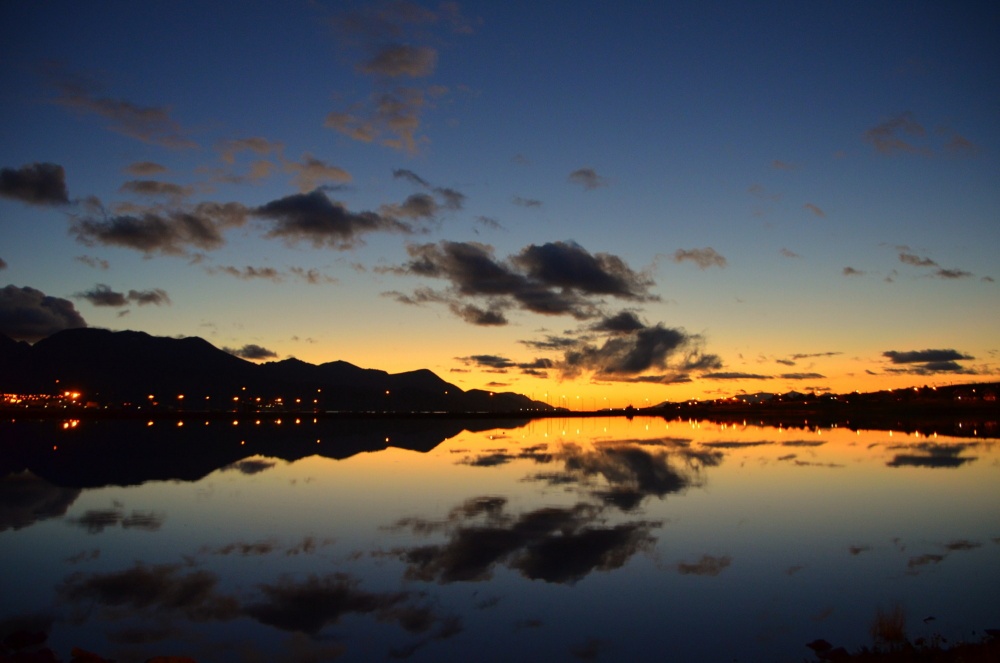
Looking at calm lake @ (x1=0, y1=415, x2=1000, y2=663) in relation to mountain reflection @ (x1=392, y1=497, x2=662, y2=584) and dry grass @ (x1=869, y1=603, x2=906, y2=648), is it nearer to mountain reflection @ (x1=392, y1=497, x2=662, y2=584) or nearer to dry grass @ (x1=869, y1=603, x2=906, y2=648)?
mountain reflection @ (x1=392, y1=497, x2=662, y2=584)

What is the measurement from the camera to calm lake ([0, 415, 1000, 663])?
14.0 metres

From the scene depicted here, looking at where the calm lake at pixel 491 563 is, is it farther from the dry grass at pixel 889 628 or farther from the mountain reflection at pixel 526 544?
the dry grass at pixel 889 628

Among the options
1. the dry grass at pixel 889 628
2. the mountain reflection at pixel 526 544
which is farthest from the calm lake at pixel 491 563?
the dry grass at pixel 889 628

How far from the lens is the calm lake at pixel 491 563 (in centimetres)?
1401

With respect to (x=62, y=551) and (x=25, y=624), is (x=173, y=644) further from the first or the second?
(x=62, y=551)

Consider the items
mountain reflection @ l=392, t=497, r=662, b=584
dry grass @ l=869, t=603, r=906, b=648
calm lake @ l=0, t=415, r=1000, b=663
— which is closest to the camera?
dry grass @ l=869, t=603, r=906, b=648

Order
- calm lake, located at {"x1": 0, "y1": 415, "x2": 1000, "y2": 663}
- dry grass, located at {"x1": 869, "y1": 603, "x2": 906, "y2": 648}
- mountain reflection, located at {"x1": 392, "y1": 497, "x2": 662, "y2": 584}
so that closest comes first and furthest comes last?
dry grass, located at {"x1": 869, "y1": 603, "x2": 906, "y2": 648} → calm lake, located at {"x1": 0, "y1": 415, "x2": 1000, "y2": 663} → mountain reflection, located at {"x1": 392, "y1": 497, "x2": 662, "y2": 584}

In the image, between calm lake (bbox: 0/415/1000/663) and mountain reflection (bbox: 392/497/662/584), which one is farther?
mountain reflection (bbox: 392/497/662/584)

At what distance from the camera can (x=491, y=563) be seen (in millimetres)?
19125

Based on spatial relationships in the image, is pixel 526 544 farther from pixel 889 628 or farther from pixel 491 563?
pixel 889 628

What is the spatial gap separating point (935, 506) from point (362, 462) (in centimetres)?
3457

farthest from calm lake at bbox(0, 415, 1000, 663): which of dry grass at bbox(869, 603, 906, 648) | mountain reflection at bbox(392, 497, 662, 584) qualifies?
dry grass at bbox(869, 603, 906, 648)

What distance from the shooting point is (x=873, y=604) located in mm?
15820

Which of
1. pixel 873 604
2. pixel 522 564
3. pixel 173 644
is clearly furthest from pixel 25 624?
pixel 873 604
